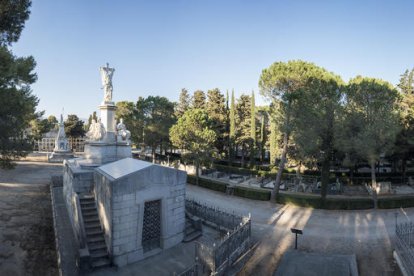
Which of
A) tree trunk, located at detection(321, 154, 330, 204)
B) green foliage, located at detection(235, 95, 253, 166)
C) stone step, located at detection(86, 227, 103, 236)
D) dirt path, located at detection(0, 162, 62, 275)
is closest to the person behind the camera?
dirt path, located at detection(0, 162, 62, 275)

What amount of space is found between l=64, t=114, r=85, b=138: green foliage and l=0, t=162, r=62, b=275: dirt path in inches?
1292

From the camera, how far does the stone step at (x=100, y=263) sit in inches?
402

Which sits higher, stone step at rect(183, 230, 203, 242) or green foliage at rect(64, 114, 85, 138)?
green foliage at rect(64, 114, 85, 138)

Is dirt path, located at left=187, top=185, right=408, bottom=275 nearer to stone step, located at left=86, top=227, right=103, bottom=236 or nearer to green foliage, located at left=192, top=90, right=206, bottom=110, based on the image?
stone step, located at left=86, top=227, right=103, bottom=236

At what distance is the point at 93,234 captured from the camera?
37.6 feet

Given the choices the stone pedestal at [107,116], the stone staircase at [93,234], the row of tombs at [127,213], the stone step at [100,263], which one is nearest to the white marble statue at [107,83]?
the stone pedestal at [107,116]

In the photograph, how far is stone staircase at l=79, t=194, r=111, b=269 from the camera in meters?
10.5

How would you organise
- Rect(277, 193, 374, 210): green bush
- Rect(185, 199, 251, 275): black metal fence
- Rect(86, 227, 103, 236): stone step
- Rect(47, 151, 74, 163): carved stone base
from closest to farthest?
Rect(185, 199, 251, 275): black metal fence → Rect(86, 227, 103, 236): stone step → Rect(277, 193, 374, 210): green bush → Rect(47, 151, 74, 163): carved stone base

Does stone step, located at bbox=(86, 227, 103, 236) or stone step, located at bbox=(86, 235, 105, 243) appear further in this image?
stone step, located at bbox=(86, 227, 103, 236)

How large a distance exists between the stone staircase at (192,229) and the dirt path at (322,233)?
9.31 feet

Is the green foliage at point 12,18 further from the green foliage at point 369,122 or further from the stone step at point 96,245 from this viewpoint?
the green foliage at point 369,122

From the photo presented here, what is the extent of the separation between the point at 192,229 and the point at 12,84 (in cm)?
1007

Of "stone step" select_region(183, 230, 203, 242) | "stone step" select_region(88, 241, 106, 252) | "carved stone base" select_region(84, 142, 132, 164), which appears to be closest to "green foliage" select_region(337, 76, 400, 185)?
"stone step" select_region(183, 230, 203, 242)

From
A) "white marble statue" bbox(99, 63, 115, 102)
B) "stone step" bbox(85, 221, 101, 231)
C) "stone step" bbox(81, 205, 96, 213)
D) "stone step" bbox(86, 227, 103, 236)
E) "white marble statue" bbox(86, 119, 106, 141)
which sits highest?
"white marble statue" bbox(99, 63, 115, 102)
